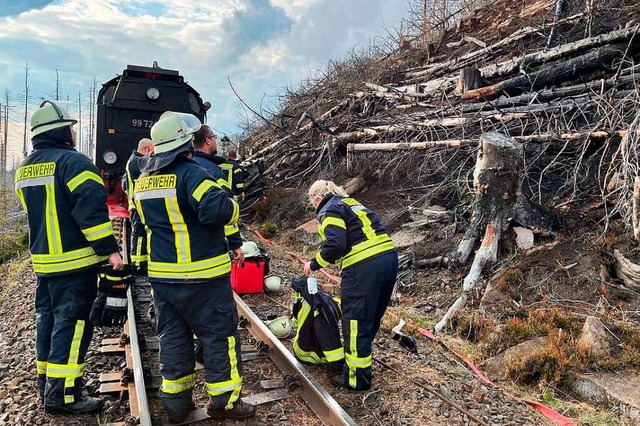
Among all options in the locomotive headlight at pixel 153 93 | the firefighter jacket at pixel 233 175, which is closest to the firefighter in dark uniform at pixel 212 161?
the firefighter jacket at pixel 233 175

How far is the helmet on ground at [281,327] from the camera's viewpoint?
5.23 meters

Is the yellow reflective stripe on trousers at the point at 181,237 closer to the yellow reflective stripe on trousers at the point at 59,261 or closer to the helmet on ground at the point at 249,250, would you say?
the yellow reflective stripe on trousers at the point at 59,261

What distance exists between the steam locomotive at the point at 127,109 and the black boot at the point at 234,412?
23.8 ft

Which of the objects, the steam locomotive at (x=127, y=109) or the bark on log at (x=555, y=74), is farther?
the steam locomotive at (x=127, y=109)

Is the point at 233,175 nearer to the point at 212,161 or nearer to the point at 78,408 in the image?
the point at 212,161

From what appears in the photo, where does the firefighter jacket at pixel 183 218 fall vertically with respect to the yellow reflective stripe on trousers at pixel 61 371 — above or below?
above

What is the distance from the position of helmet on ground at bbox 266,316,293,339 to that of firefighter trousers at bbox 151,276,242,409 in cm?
164

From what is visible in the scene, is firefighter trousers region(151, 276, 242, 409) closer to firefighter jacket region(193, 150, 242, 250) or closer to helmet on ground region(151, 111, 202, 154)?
helmet on ground region(151, 111, 202, 154)

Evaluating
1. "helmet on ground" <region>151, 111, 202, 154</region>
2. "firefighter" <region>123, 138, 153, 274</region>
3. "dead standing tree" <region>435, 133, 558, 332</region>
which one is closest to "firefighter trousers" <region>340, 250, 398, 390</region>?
"helmet on ground" <region>151, 111, 202, 154</region>

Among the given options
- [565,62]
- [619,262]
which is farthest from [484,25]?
[619,262]

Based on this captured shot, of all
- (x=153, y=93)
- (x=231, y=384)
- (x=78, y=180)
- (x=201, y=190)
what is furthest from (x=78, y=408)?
(x=153, y=93)

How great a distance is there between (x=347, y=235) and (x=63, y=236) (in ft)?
7.59

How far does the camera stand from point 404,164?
1073cm

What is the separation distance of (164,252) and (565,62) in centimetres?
865
